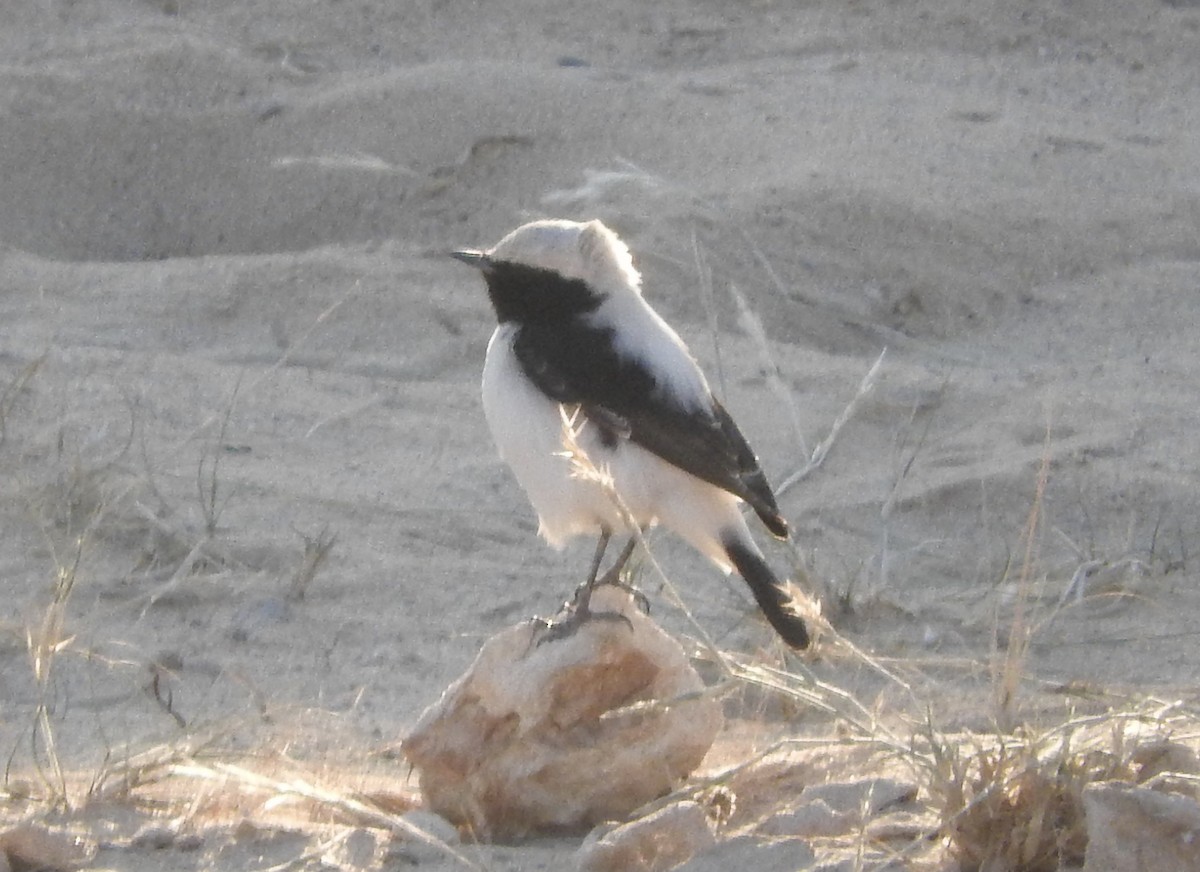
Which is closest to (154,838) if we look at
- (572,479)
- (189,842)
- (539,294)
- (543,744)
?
(189,842)

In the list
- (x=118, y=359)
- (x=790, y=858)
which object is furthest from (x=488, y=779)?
(x=118, y=359)

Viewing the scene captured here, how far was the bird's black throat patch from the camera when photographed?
466 centimetres

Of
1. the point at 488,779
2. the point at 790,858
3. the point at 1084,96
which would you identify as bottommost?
the point at 1084,96

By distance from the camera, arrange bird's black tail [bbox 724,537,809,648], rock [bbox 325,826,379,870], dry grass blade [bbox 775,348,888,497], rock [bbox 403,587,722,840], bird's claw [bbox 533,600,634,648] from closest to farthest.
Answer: rock [bbox 325,826,379,870], rock [bbox 403,587,722,840], bird's claw [bbox 533,600,634,648], bird's black tail [bbox 724,537,809,648], dry grass blade [bbox 775,348,888,497]

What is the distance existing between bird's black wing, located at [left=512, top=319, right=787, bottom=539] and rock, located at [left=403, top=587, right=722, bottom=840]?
691 millimetres

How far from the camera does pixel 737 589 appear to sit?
17.5 ft

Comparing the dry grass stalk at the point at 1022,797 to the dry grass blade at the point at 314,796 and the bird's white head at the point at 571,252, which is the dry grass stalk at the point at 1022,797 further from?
the bird's white head at the point at 571,252

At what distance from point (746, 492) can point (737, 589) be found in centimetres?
103

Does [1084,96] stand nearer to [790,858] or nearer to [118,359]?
[118,359]

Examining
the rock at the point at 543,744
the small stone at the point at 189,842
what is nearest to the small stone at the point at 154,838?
the small stone at the point at 189,842

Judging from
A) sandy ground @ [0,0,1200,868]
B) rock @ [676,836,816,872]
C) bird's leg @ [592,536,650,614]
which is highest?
rock @ [676,836,816,872]

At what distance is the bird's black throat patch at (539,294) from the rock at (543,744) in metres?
1.05

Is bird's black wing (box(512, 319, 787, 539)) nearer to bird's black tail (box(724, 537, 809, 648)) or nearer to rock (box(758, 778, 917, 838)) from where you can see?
bird's black tail (box(724, 537, 809, 648))

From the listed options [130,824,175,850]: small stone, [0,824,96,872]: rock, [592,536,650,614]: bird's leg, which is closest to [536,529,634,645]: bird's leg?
[592,536,650,614]: bird's leg
